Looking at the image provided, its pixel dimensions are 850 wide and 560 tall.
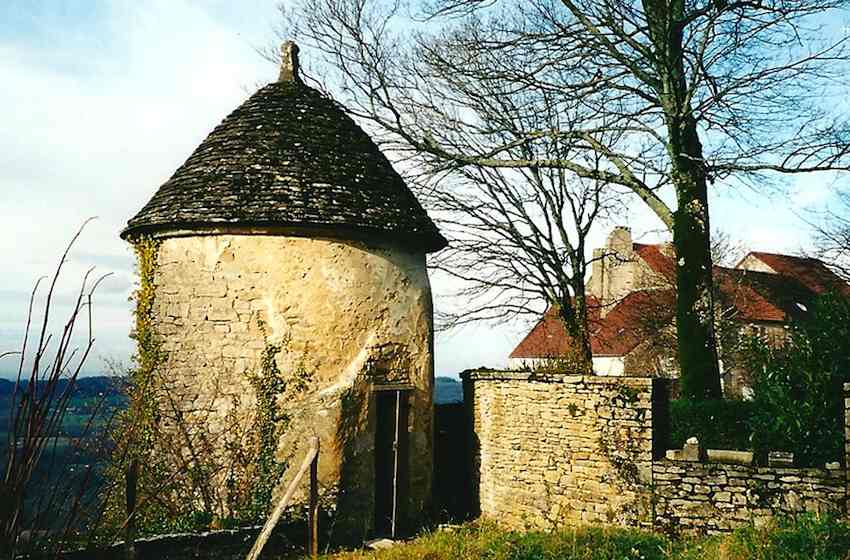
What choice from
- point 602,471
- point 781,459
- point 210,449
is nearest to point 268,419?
point 210,449

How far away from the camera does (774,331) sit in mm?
31656

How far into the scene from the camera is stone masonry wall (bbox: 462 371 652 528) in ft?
36.3

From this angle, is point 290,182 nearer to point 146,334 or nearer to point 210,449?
point 146,334

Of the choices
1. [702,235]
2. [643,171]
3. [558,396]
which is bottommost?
[558,396]

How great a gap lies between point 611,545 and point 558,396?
396 centimetres

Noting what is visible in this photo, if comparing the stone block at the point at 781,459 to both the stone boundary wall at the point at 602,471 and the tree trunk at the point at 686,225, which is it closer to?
the stone boundary wall at the point at 602,471

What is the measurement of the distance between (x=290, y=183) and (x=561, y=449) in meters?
5.72

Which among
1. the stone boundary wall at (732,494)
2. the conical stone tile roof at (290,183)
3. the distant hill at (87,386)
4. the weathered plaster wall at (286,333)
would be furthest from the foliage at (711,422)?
the distant hill at (87,386)

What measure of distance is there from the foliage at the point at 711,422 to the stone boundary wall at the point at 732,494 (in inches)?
70.3

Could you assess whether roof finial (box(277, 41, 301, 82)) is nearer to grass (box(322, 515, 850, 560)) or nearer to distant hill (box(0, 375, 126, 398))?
distant hill (box(0, 375, 126, 398))

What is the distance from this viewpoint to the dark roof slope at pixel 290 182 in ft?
36.4

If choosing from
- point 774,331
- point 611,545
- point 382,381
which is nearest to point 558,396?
point 382,381

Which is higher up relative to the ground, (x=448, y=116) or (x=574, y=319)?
(x=448, y=116)

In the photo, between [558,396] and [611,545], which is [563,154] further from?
[611,545]
